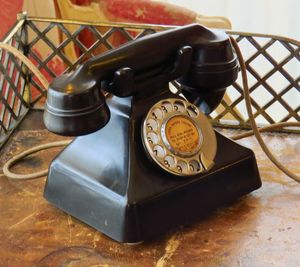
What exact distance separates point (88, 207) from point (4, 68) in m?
0.33

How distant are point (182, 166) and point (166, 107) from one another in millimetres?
75

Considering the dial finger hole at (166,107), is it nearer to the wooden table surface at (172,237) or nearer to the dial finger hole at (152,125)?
the dial finger hole at (152,125)

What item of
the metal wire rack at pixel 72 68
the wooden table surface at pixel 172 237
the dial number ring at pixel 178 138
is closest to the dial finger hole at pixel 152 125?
the dial number ring at pixel 178 138

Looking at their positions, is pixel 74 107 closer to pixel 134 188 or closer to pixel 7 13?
pixel 134 188

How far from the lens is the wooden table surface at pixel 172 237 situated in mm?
737

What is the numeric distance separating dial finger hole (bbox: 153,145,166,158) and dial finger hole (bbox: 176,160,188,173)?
0.02 metres

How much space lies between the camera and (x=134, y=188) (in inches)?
29.0

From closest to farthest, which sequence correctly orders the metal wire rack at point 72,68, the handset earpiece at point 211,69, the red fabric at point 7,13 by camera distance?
→ the handset earpiece at point 211,69 → the metal wire rack at point 72,68 → the red fabric at point 7,13

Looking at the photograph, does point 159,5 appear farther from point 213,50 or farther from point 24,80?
point 213,50

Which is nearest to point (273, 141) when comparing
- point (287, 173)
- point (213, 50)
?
point (287, 173)

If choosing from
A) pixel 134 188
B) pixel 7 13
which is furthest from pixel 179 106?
pixel 7 13

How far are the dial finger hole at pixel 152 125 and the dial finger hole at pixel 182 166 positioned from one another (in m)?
0.05

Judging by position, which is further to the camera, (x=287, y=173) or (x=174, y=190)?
(x=287, y=173)

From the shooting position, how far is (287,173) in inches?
34.1
